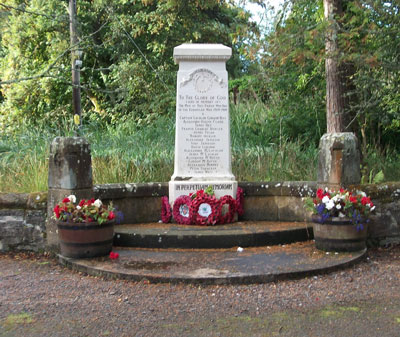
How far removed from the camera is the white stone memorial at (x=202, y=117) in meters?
6.64

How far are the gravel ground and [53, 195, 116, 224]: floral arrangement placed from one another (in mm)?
555

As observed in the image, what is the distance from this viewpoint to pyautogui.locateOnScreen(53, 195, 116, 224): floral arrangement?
5.02 meters

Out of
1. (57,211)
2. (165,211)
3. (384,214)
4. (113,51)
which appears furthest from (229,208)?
(113,51)

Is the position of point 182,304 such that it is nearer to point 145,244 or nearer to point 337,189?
point 145,244

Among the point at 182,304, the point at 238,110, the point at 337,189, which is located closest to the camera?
the point at 182,304

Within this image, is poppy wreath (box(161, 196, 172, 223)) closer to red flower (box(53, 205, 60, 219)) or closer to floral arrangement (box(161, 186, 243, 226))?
floral arrangement (box(161, 186, 243, 226))

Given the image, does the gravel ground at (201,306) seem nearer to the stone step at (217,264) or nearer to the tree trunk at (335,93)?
the stone step at (217,264)

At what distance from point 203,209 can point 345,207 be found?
1879mm

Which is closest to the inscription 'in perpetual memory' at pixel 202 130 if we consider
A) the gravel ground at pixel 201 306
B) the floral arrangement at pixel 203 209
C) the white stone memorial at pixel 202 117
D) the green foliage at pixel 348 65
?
the white stone memorial at pixel 202 117

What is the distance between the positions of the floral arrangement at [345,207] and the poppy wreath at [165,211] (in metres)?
2.03

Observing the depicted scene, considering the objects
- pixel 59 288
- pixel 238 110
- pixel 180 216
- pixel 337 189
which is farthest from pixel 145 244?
pixel 238 110

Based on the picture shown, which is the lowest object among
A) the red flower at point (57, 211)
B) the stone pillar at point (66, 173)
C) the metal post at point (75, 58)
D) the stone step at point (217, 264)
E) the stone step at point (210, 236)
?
the stone step at point (217, 264)

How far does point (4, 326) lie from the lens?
11.2ft

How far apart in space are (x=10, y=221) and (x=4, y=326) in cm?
242
